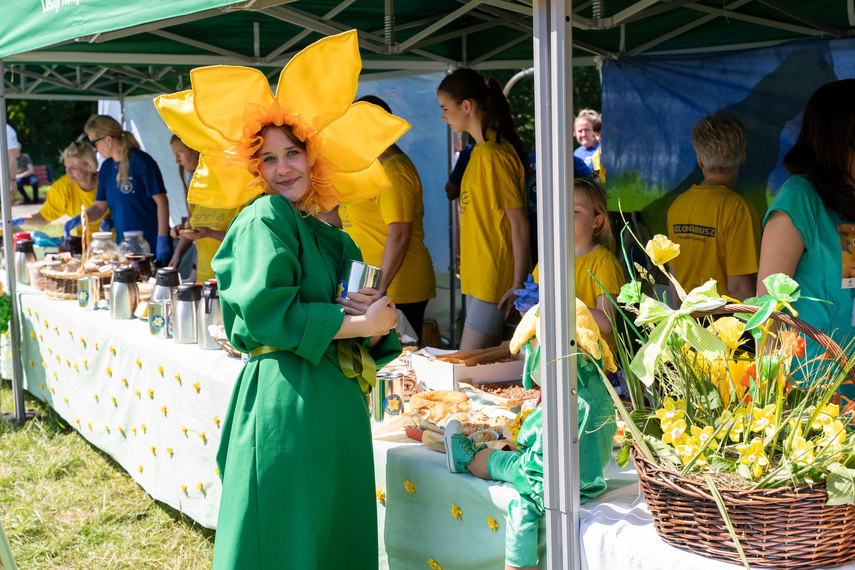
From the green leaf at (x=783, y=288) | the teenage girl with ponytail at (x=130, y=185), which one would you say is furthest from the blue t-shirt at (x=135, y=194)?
the green leaf at (x=783, y=288)

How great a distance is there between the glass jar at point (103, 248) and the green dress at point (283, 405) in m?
2.91

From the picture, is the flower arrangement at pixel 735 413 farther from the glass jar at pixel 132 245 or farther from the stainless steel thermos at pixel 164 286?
the glass jar at pixel 132 245

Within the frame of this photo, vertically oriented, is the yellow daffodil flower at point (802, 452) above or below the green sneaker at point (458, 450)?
above

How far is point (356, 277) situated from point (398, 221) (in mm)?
1791

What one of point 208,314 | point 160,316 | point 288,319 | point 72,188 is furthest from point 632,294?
point 72,188

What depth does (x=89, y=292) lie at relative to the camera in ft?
13.8

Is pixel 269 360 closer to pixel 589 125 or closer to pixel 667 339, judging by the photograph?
pixel 667 339

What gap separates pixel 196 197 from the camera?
2143mm

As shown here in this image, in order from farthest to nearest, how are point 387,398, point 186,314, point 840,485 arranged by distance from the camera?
point 186,314 → point 387,398 → point 840,485

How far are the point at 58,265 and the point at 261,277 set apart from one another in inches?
131

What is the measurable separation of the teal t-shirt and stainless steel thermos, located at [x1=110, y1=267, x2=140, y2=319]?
2910 mm

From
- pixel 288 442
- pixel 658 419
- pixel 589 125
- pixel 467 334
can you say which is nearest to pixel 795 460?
pixel 658 419

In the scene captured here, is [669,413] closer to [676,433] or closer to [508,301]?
[676,433]

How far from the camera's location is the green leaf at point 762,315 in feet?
4.47
